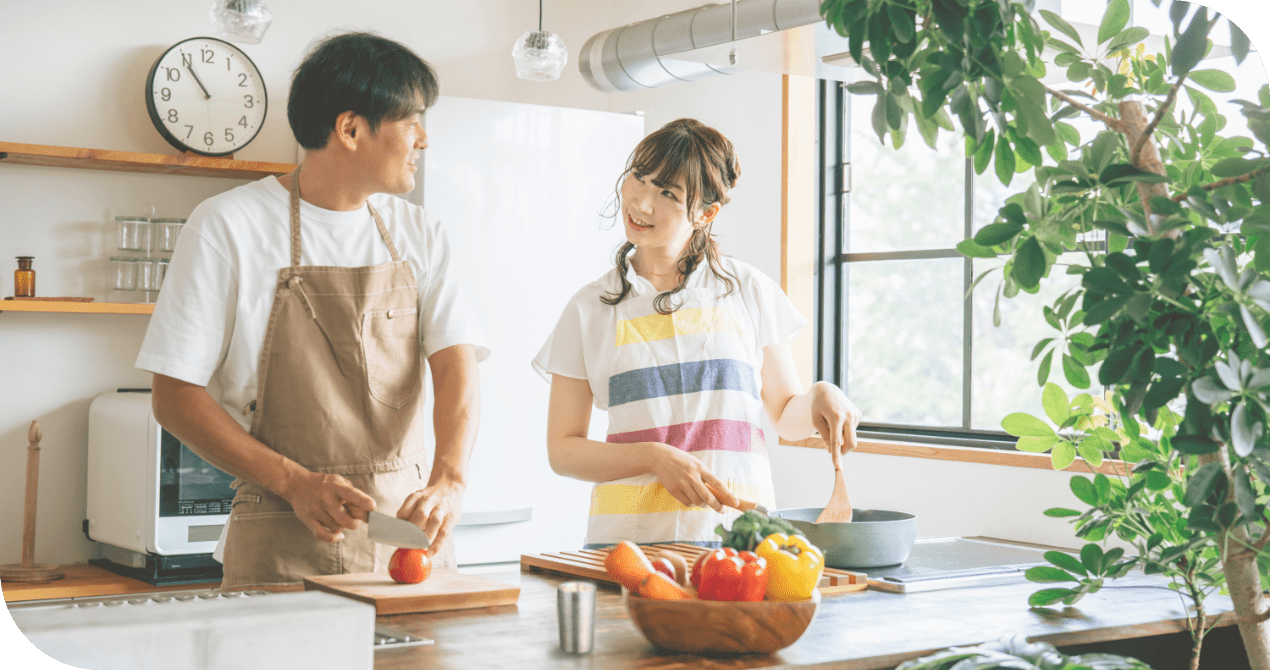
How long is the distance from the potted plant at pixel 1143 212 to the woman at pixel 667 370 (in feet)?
2.02

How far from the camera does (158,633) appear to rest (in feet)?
3.13

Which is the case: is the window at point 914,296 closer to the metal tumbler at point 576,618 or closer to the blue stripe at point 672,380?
the blue stripe at point 672,380

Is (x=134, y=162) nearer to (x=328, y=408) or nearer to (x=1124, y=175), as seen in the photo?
(x=328, y=408)

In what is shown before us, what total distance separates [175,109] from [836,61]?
2.20 meters

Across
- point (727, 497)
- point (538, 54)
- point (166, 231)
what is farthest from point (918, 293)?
point (166, 231)

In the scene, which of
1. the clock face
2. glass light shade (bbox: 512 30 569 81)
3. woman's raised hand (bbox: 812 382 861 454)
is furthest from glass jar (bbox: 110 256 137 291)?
woman's raised hand (bbox: 812 382 861 454)

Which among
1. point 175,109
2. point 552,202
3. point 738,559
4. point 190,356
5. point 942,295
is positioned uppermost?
point 175,109

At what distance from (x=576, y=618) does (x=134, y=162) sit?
258 centimetres

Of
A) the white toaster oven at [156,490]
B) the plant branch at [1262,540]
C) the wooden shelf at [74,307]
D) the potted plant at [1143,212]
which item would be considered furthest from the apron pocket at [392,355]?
the wooden shelf at [74,307]

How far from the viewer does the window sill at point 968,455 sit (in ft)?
8.56

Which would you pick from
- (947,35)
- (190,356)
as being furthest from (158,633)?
(947,35)

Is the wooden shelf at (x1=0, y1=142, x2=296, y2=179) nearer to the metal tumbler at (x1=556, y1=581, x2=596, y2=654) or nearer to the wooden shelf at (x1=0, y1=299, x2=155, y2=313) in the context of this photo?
the wooden shelf at (x1=0, y1=299, x2=155, y2=313)

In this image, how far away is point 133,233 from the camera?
3.33 m

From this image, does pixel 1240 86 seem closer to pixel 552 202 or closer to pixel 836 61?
pixel 836 61
